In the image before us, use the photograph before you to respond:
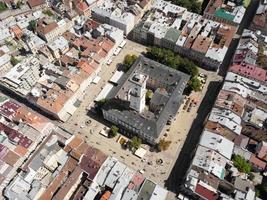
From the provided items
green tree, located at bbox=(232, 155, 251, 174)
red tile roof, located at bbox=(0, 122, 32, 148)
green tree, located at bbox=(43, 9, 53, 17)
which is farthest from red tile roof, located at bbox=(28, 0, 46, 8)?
green tree, located at bbox=(232, 155, 251, 174)

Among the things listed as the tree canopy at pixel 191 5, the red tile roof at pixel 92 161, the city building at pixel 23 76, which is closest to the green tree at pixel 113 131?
the red tile roof at pixel 92 161

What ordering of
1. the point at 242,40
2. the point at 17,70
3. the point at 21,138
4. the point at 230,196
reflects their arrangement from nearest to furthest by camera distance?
the point at 230,196
the point at 21,138
the point at 17,70
the point at 242,40

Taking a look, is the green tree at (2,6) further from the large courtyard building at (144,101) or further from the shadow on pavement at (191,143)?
the shadow on pavement at (191,143)

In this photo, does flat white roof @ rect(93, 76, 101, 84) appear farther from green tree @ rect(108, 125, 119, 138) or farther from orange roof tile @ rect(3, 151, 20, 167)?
orange roof tile @ rect(3, 151, 20, 167)

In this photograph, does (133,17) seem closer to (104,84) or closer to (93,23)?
(93,23)

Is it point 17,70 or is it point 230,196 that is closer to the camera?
point 230,196

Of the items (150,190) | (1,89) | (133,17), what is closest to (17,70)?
(1,89)

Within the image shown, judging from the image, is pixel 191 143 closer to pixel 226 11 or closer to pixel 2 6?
pixel 226 11
